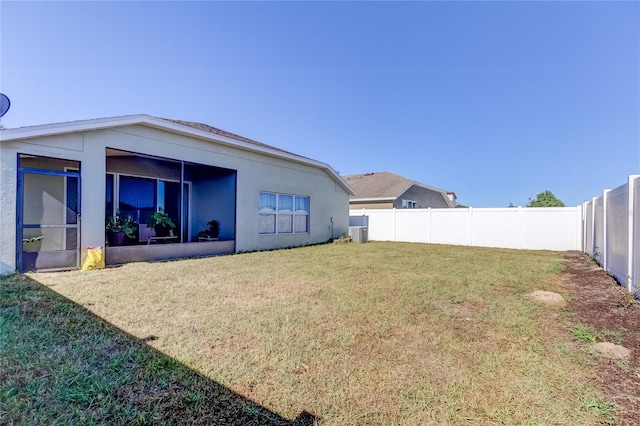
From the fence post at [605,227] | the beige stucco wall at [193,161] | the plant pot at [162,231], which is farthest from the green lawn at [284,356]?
the plant pot at [162,231]

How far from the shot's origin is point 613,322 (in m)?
3.88

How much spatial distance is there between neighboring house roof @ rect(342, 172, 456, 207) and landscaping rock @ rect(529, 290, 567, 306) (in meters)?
13.4

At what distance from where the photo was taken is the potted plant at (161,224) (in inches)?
388

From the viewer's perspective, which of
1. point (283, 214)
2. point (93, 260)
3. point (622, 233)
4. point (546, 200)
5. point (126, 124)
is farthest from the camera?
point (546, 200)

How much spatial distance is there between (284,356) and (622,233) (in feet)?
22.0

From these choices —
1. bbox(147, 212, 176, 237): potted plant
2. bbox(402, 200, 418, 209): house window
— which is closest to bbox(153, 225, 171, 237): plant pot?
bbox(147, 212, 176, 237): potted plant

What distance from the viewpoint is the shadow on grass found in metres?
2.03

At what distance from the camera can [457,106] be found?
19.3 meters

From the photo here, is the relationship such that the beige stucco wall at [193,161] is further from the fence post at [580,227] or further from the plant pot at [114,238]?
the fence post at [580,227]

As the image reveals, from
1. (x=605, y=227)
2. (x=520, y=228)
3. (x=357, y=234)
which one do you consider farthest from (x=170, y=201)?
(x=520, y=228)

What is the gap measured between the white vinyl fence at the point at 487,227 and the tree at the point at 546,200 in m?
27.1

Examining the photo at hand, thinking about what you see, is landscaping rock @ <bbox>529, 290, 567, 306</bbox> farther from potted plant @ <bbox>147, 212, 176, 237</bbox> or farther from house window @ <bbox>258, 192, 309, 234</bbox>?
potted plant @ <bbox>147, 212, 176, 237</bbox>

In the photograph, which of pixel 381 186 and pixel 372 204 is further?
pixel 381 186

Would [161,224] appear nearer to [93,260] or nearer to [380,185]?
[93,260]
